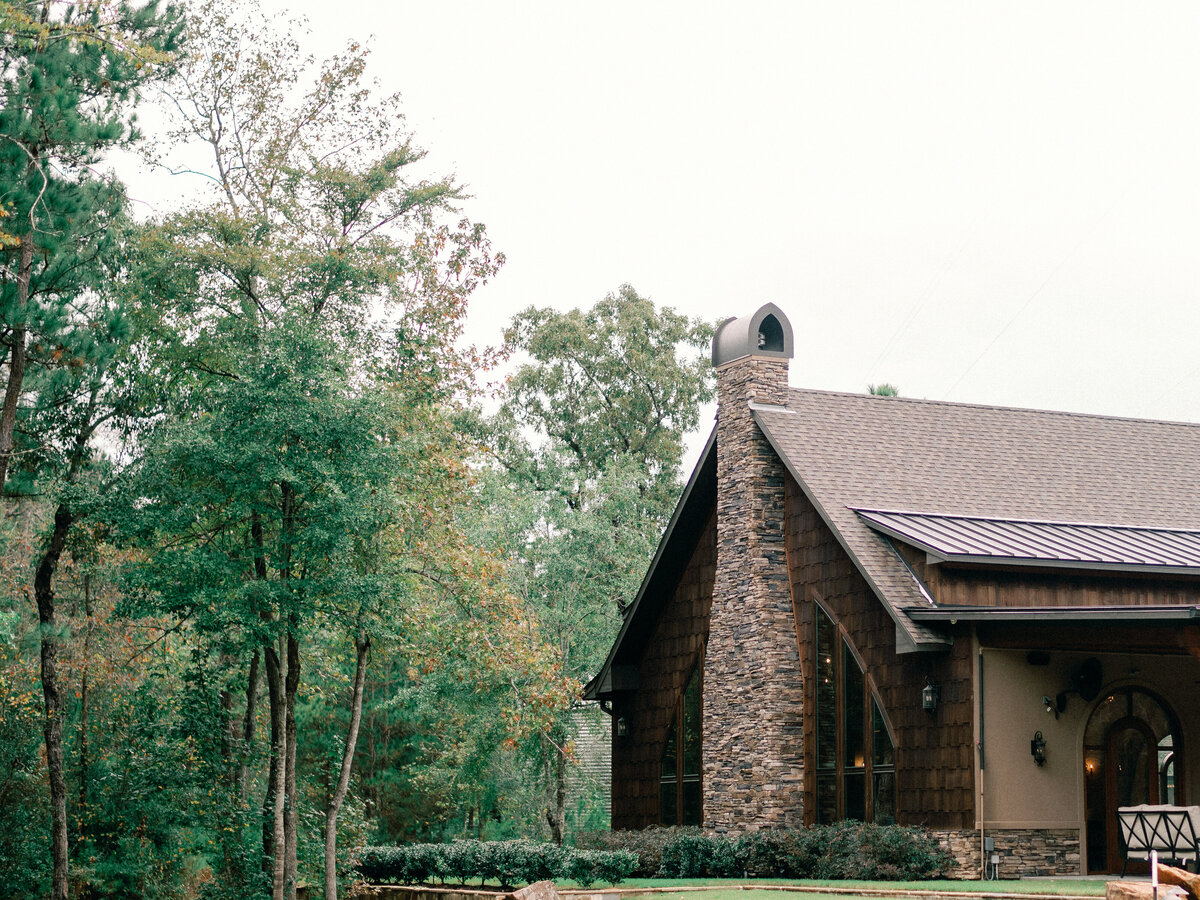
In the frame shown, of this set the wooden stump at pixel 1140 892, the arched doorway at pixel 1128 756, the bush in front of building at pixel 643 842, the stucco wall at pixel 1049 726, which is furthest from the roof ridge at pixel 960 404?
the wooden stump at pixel 1140 892

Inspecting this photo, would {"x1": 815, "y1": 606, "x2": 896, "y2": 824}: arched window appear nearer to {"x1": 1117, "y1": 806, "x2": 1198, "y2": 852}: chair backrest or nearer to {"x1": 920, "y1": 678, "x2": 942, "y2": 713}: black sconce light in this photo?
{"x1": 920, "y1": 678, "x2": 942, "y2": 713}: black sconce light

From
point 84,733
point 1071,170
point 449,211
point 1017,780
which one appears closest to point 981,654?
point 1017,780

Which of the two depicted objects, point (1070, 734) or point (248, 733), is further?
point (248, 733)

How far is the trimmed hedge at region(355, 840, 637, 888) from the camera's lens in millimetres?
14508

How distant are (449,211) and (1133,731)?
11199 millimetres

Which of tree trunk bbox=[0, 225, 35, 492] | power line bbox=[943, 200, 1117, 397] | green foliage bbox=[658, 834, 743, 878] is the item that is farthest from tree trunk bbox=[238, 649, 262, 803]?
power line bbox=[943, 200, 1117, 397]

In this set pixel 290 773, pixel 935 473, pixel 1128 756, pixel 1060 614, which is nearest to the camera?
pixel 1060 614

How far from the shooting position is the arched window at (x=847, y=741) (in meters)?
15.4

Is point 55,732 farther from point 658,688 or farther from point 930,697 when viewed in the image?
point 930,697

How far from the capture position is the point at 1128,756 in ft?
47.5

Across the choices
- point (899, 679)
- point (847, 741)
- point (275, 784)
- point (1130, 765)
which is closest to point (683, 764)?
point (847, 741)

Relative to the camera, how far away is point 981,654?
13906mm

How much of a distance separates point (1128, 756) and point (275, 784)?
1102cm

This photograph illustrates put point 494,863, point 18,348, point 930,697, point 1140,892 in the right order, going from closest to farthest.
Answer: point 1140,892 → point 930,697 → point 18,348 → point 494,863
